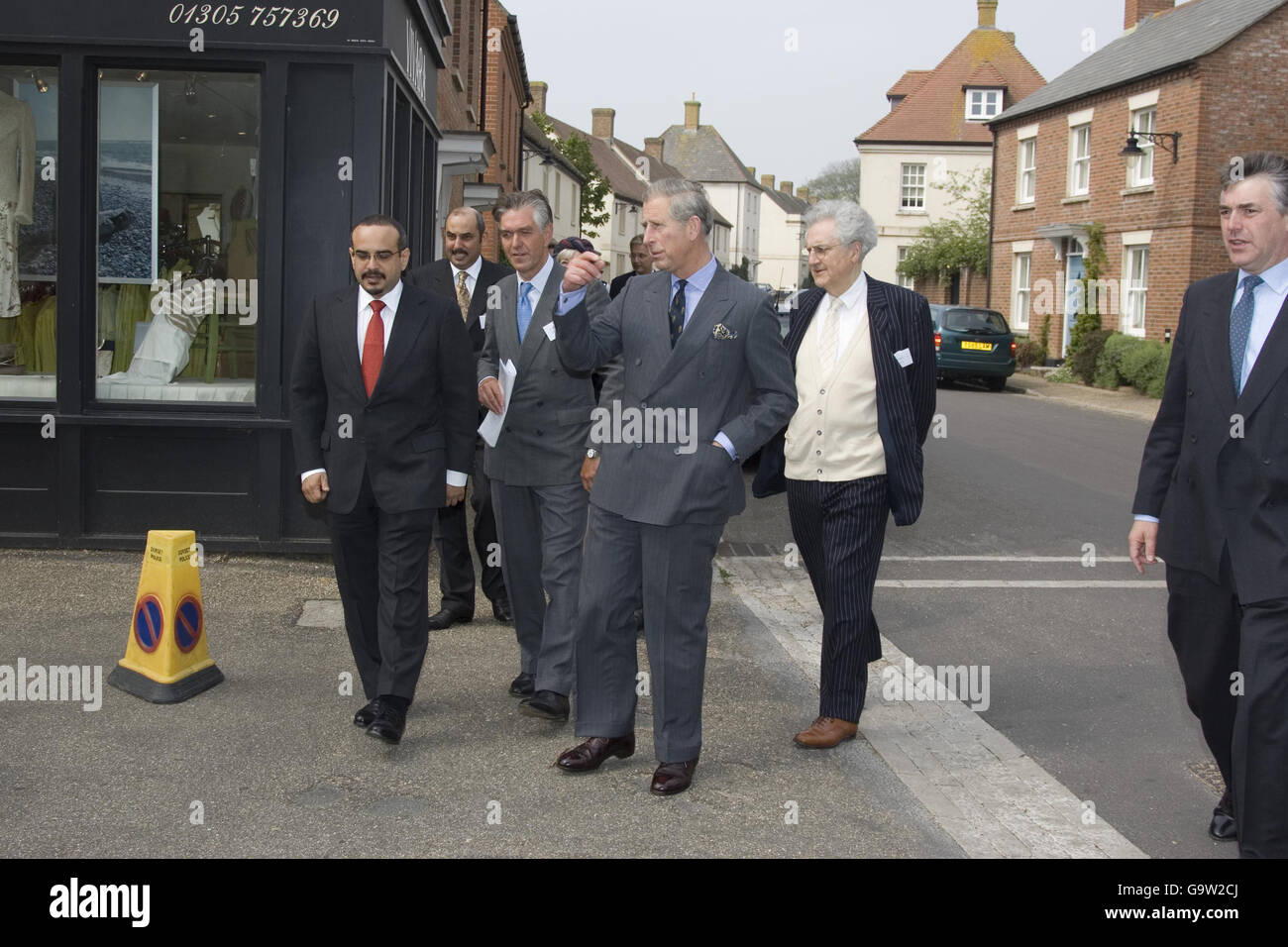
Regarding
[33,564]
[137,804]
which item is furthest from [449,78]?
[137,804]

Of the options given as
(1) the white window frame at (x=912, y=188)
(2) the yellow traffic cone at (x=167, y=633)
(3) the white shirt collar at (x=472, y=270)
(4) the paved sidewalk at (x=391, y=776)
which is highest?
(1) the white window frame at (x=912, y=188)

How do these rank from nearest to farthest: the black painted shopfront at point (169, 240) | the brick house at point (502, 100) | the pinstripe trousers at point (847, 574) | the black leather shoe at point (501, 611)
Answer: the pinstripe trousers at point (847, 574) < the black leather shoe at point (501, 611) < the black painted shopfront at point (169, 240) < the brick house at point (502, 100)

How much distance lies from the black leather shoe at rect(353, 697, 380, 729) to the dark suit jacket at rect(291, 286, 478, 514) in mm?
742

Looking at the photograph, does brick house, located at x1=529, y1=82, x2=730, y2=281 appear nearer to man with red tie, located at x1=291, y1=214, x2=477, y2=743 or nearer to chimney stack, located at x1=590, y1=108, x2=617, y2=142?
chimney stack, located at x1=590, y1=108, x2=617, y2=142

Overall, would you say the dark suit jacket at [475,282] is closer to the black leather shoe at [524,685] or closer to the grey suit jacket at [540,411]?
the grey suit jacket at [540,411]

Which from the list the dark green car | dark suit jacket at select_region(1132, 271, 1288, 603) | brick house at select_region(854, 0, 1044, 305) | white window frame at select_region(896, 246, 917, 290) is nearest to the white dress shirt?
dark suit jacket at select_region(1132, 271, 1288, 603)

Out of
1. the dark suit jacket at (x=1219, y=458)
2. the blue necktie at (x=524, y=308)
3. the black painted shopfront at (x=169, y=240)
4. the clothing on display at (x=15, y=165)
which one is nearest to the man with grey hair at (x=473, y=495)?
the blue necktie at (x=524, y=308)

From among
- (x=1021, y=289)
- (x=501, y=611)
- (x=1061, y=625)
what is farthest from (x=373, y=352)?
(x=1021, y=289)

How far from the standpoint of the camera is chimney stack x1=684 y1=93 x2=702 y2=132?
112m

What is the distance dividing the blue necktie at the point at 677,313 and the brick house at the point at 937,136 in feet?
151

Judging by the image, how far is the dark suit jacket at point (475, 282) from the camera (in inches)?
273

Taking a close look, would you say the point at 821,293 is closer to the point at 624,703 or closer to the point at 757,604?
the point at 624,703

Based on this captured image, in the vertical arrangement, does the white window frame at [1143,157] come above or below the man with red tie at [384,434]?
above

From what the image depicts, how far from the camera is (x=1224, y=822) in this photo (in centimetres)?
460
